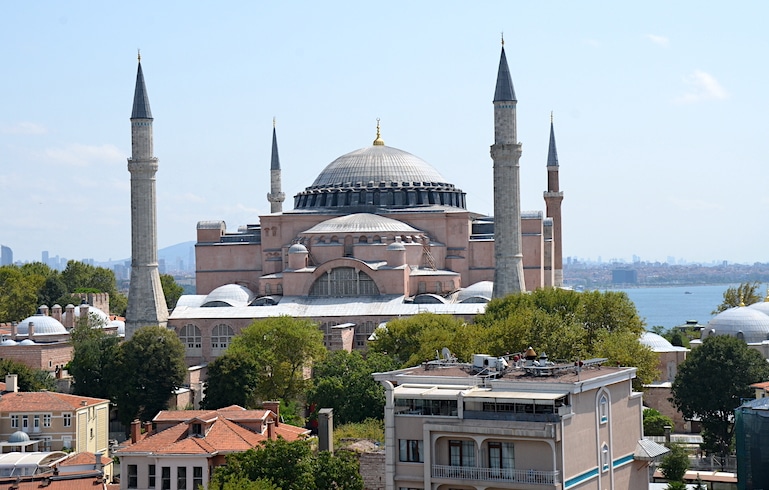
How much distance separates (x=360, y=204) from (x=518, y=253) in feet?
35.2

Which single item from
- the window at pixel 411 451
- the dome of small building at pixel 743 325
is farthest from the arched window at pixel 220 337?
the window at pixel 411 451

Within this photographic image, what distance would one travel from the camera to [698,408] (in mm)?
39344

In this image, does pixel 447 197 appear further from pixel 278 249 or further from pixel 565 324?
pixel 565 324

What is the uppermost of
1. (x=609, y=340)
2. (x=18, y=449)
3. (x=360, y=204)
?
(x=360, y=204)

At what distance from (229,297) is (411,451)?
3084 cm

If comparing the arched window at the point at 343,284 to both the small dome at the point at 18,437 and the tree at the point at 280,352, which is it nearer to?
the tree at the point at 280,352

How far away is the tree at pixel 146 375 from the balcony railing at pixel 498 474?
20.6 meters

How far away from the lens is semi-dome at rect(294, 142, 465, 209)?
5938 cm

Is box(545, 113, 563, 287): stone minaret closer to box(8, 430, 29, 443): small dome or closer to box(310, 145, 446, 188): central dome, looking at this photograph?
box(310, 145, 446, 188): central dome

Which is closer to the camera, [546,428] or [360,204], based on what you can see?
[546,428]

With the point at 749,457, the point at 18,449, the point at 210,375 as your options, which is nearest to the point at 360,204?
the point at 210,375

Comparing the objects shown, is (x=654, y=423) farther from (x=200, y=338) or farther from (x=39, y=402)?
(x=200, y=338)

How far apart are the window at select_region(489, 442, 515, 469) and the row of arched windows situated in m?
28.6

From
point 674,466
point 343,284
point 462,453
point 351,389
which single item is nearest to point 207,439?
point 462,453
